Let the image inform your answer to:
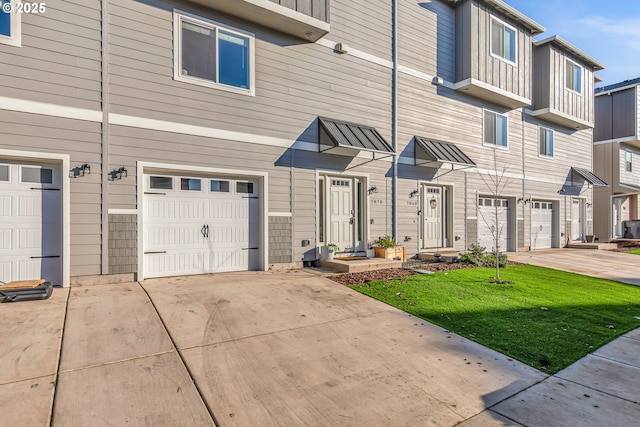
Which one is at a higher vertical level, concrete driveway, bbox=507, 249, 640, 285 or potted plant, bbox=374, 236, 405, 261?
potted plant, bbox=374, 236, 405, 261

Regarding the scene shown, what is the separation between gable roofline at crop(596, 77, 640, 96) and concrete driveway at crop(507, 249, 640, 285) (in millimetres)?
11887

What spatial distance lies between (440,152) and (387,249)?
11.9 feet

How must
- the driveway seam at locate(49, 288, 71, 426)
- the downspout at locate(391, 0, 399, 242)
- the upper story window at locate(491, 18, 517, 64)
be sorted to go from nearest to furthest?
the driveway seam at locate(49, 288, 71, 426) → the downspout at locate(391, 0, 399, 242) → the upper story window at locate(491, 18, 517, 64)

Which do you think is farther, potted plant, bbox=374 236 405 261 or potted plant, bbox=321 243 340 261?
potted plant, bbox=374 236 405 261

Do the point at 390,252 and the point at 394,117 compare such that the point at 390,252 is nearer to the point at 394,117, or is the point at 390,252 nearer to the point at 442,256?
the point at 442,256

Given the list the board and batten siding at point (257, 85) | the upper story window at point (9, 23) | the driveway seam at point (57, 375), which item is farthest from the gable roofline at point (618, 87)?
the driveway seam at point (57, 375)

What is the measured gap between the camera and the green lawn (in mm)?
4129

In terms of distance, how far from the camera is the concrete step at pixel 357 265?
7629 mm

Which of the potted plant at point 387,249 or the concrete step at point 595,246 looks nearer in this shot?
the potted plant at point 387,249

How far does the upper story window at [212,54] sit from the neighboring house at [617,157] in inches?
797

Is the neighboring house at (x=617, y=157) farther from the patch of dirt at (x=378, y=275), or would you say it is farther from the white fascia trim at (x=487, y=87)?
the patch of dirt at (x=378, y=275)

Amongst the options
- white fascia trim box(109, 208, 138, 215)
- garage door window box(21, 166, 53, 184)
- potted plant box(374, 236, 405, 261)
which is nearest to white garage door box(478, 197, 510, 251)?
potted plant box(374, 236, 405, 261)

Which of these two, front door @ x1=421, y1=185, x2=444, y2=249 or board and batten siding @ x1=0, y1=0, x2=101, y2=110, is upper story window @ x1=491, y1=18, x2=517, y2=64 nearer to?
front door @ x1=421, y1=185, x2=444, y2=249

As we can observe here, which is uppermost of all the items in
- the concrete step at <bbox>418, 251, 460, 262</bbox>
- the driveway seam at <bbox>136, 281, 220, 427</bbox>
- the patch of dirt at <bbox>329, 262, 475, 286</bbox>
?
the concrete step at <bbox>418, 251, 460, 262</bbox>
